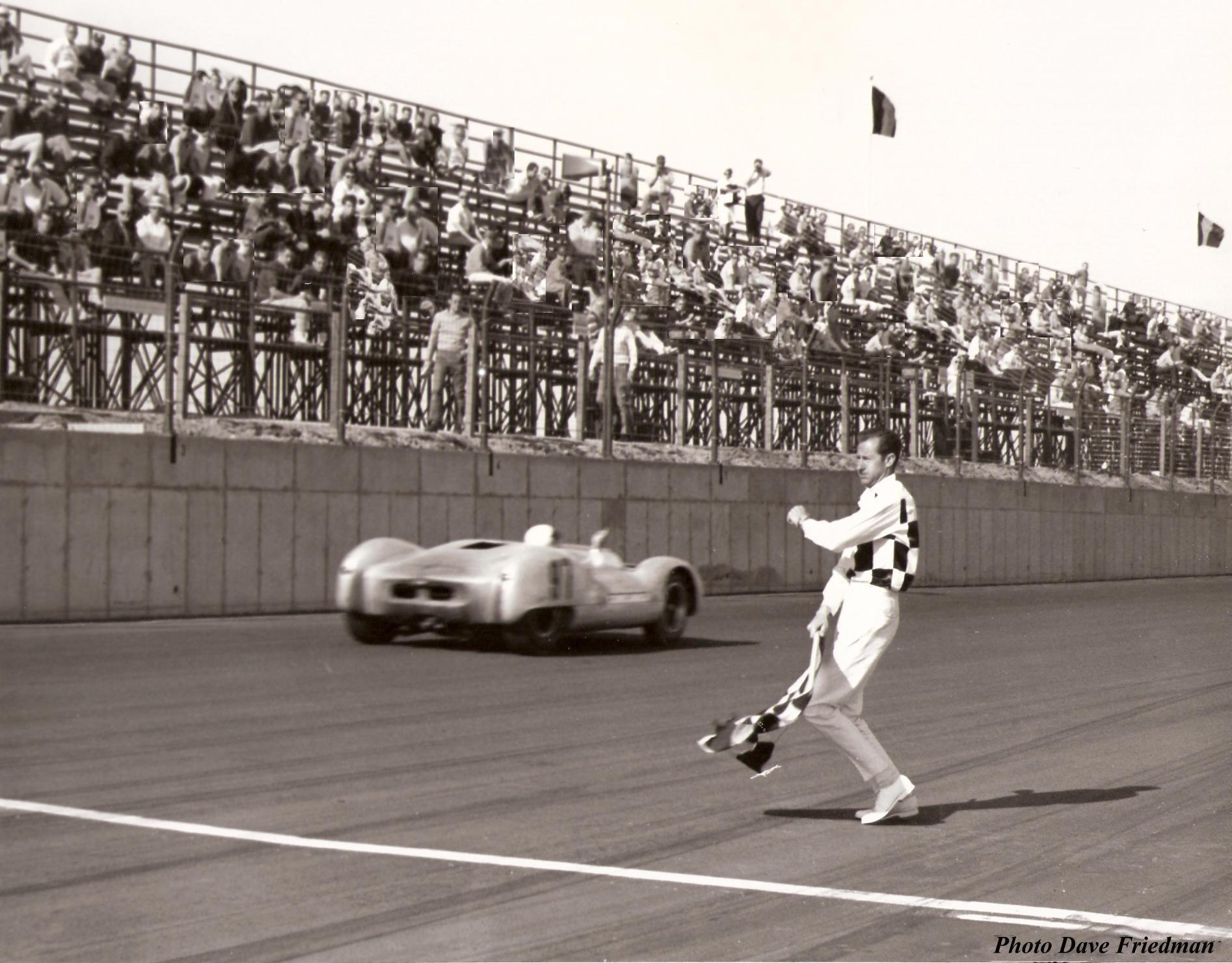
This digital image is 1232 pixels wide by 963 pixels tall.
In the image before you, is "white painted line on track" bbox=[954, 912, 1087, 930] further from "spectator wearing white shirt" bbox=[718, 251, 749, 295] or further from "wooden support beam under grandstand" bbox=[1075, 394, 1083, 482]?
"wooden support beam under grandstand" bbox=[1075, 394, 1083, 482]

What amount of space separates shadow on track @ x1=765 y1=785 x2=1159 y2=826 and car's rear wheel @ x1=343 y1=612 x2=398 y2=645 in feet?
23.0

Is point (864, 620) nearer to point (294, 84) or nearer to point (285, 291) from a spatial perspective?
point (285, 291)

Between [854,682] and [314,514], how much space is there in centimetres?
1163

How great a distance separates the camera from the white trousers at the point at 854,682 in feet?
22.5

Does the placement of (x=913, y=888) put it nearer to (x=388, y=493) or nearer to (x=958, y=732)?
(x=958, y=732)

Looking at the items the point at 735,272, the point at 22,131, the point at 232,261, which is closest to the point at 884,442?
the point at 232,261

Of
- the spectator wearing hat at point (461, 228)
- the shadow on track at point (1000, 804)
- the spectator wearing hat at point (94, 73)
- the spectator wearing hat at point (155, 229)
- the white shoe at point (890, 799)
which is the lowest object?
the shadow on track at point (1000, 804)

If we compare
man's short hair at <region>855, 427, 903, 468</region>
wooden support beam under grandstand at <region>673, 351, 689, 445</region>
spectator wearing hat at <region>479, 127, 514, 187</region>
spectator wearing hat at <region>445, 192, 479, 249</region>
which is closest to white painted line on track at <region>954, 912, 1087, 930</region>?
man's short hair at <region>855, 427, 903, 468</region>

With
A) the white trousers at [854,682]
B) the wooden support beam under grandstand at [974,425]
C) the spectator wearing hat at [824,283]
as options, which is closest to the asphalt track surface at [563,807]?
the white trousers at [854,682]

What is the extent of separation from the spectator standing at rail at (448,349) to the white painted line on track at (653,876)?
12.5 meters

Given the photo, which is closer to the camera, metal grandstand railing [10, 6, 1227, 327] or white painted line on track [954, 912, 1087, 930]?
white painted line on track [954, 912, 1087, 930]

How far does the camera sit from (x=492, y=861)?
590 cm

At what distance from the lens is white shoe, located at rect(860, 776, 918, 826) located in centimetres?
682

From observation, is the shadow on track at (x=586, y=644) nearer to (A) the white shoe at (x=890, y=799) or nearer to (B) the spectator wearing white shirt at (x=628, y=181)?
(A) the white shoe at (x=890, y=799)
